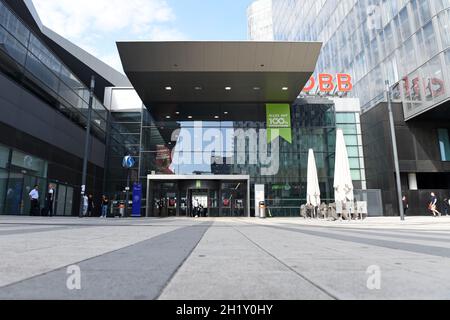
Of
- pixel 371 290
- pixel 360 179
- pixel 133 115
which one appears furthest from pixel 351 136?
pixel 371 290

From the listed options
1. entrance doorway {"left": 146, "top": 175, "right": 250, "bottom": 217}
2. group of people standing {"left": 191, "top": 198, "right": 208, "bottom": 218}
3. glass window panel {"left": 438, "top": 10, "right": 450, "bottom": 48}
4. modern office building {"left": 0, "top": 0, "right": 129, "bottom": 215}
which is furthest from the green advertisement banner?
modern office building {"left": 0, "top": 0, "right": 129, "bottom": 215}

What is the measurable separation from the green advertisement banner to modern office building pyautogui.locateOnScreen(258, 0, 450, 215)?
8.59m

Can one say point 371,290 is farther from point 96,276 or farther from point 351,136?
point 351,136

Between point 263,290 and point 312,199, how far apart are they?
2162 centimetres

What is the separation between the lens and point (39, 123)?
20.4 meters

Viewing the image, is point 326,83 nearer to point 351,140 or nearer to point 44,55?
point 351,140

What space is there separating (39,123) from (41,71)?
4037mm

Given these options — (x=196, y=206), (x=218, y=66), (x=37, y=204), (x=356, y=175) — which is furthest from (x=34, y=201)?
(x=356, y=175)

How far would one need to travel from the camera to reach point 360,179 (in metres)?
30.3

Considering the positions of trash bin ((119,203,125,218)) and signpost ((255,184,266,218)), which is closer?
trash bin ((119,203,125,218))

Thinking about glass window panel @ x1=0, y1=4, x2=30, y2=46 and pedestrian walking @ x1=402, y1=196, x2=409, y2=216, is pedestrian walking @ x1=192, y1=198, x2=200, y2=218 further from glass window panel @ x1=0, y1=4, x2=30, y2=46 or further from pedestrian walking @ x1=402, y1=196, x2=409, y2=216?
pedestrian walking @ x1=402, y1=196, x2=409, y2=216

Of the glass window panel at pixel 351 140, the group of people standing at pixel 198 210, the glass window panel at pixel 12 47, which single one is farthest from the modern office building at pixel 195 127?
the glass window panel at pixel 12 47

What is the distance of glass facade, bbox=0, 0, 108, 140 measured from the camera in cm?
1783
